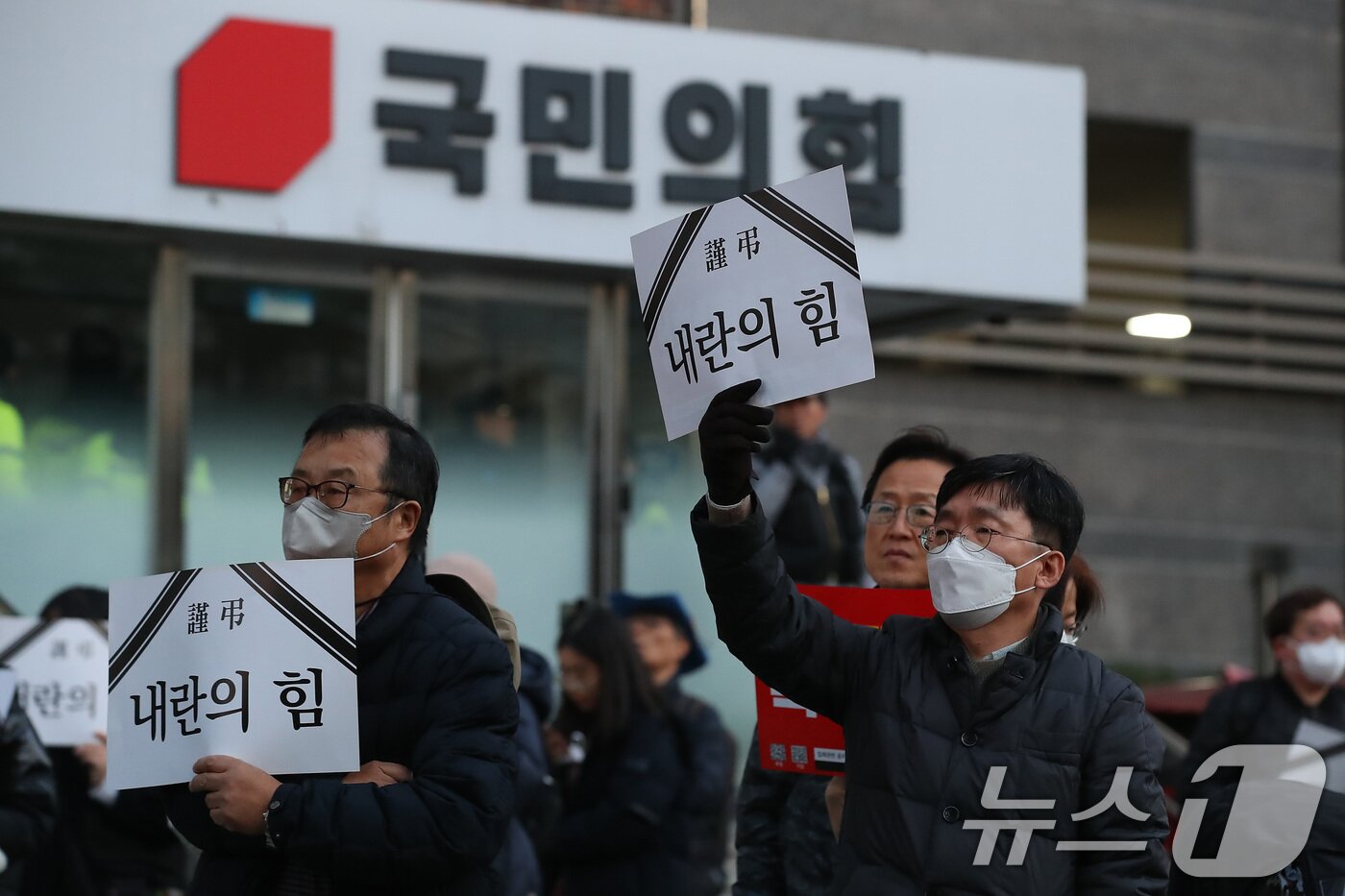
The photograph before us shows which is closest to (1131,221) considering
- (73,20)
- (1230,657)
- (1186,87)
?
(1186,87)

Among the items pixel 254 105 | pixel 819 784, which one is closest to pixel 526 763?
pixel 819 784

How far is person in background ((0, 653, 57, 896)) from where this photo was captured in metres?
5.39

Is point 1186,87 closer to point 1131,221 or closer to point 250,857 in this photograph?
point 1131,221

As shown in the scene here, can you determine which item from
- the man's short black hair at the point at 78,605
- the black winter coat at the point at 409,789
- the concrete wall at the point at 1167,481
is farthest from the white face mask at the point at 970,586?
the concrete wall at the point at 1167,481

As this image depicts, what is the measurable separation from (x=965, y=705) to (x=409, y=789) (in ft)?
3.63

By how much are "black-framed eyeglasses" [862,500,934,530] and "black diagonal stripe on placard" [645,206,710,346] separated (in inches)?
42.3

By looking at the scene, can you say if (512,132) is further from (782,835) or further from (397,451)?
(397,451)

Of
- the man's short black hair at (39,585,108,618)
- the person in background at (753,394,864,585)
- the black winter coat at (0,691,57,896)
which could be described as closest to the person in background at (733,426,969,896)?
the black winter coat at (0,691,57,896)

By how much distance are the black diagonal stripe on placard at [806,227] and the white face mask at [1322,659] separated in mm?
4723

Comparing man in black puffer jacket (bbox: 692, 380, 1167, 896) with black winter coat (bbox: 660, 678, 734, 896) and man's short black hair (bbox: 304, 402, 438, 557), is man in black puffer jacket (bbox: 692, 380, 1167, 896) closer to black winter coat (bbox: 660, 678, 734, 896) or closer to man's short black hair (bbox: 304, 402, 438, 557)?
man's short black hair (bbox: 304, 402, 438, 557)

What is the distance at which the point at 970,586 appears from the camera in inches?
150

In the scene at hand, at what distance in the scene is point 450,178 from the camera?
31.0ft

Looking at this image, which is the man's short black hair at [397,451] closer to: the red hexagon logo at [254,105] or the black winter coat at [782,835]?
the black winter coat at [782,835]

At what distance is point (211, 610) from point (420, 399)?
20.3 feet
